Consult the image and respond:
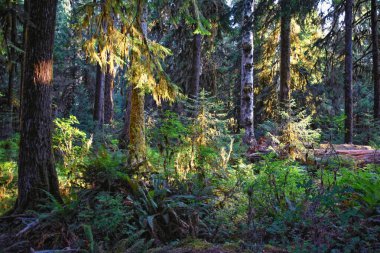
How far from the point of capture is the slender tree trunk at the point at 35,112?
189 inches

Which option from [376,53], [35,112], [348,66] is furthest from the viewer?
[376,53]

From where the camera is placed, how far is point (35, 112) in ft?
15.8

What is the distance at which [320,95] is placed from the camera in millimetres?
17766

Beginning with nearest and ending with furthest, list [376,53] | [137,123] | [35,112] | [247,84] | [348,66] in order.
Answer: [35,112] < [137,123] < [247,84] < [348,66] < [376,53]

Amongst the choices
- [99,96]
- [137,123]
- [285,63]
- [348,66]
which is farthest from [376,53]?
[99,96]

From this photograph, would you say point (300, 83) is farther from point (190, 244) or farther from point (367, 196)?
point (190, 244)

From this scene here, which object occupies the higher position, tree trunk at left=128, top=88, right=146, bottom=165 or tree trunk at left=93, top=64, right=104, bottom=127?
tree trunk at left=93, top=64, right=104, bottom=127

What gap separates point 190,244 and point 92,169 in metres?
2.44

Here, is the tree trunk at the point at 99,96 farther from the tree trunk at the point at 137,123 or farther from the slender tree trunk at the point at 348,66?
the slender tree trunk at the point at 348,66

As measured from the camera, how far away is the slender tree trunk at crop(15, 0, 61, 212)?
4812mm

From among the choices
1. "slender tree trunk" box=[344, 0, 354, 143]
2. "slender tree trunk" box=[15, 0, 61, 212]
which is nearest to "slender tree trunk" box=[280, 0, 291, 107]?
"slender tree trunk" box=[344, 0, 354, 143]

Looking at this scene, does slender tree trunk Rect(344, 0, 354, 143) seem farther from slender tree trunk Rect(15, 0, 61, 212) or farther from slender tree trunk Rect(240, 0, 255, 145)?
slender tree trunk Rect(15, 0, 61, 212)

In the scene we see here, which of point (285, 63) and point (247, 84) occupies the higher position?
point (285, 63)

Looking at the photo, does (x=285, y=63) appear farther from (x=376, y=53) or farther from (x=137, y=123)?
(x=137, y=123)
